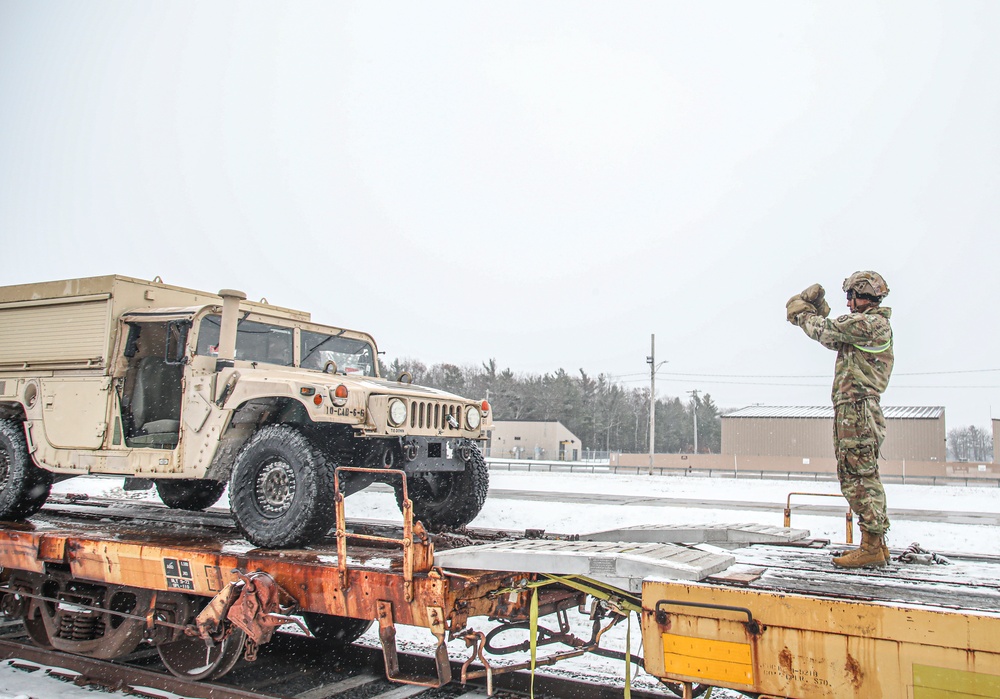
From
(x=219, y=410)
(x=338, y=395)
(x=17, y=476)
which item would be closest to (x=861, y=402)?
(x=338, y=395)

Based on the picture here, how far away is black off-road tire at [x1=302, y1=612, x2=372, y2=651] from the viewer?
21.4 feet

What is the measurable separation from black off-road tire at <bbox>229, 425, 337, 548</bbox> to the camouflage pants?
3174mm

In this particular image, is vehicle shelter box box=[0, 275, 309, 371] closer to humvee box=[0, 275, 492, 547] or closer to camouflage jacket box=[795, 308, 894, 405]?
humvee box=[0, 275, 492, 547]

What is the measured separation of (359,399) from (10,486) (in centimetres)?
348

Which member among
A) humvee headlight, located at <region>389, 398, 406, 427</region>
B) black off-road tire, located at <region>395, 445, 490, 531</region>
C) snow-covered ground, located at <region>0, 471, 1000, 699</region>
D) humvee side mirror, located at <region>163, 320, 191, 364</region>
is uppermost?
humvee side mirror, located at <region>163, 320, 191, 364</region>

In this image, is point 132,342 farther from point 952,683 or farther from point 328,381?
point 952,683

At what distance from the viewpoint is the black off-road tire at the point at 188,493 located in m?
8.12

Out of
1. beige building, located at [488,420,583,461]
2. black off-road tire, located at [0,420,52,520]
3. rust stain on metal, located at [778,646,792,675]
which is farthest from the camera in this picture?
beige building, located at [488,420,583,461]

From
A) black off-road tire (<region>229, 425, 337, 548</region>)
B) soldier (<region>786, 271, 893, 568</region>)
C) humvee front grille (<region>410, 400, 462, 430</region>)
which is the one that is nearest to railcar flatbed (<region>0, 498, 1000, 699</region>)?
black off-road tire (<region>229, 425, 337, 548</region>)

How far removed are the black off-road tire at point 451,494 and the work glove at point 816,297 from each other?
281 cm

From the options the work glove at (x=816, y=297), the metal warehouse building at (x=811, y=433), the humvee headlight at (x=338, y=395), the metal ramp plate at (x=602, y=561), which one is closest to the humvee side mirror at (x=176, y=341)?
the humvee headlight at (x=338, y=395)

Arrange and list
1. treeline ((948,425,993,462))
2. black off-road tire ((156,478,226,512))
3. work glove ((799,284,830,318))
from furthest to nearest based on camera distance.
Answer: treeline ((948,425,993,462)) → black off-road tire ((156,478,226,512)) → work glove ((799,284,830,318))

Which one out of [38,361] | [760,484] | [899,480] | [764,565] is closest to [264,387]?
[38,361]

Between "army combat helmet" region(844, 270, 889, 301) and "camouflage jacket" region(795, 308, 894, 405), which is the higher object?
"army combat helmet" region(844, 270, 889, 301)
